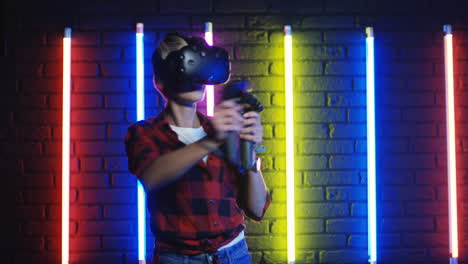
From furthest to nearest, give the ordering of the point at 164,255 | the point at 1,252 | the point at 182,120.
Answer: the point at 1,252, the point at 182,120, the point at 164,255

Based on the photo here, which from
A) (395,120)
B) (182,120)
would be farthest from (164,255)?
(395,120)

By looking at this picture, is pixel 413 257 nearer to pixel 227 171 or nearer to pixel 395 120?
pixel 395 120

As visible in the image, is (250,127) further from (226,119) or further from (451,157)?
(451,157)

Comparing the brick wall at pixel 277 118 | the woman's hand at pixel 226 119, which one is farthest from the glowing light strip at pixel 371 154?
the woman's hand at pixel 226 119

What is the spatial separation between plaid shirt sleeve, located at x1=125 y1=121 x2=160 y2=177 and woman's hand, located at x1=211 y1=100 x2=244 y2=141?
253 millimetres

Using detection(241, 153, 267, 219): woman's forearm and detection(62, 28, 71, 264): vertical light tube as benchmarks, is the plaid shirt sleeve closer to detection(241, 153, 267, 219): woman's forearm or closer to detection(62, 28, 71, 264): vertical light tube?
detection(241, 153, 267, 219): woman's forearm

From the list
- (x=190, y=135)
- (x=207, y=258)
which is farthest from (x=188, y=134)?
(x=207, y=258)

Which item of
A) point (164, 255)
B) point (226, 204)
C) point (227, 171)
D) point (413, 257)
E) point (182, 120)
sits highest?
point (182, 120)

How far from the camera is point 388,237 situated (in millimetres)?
2408

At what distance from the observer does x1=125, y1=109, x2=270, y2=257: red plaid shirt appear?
1357 mm

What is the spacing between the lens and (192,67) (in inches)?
53.7

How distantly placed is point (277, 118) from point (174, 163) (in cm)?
121

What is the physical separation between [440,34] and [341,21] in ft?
1.94

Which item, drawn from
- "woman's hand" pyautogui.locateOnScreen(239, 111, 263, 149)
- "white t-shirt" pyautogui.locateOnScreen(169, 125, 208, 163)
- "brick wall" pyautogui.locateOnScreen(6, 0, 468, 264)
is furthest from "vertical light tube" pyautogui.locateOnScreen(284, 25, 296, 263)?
"woman's hand" pyautogui.locateOnScreen(239, 111, 263, 149)
